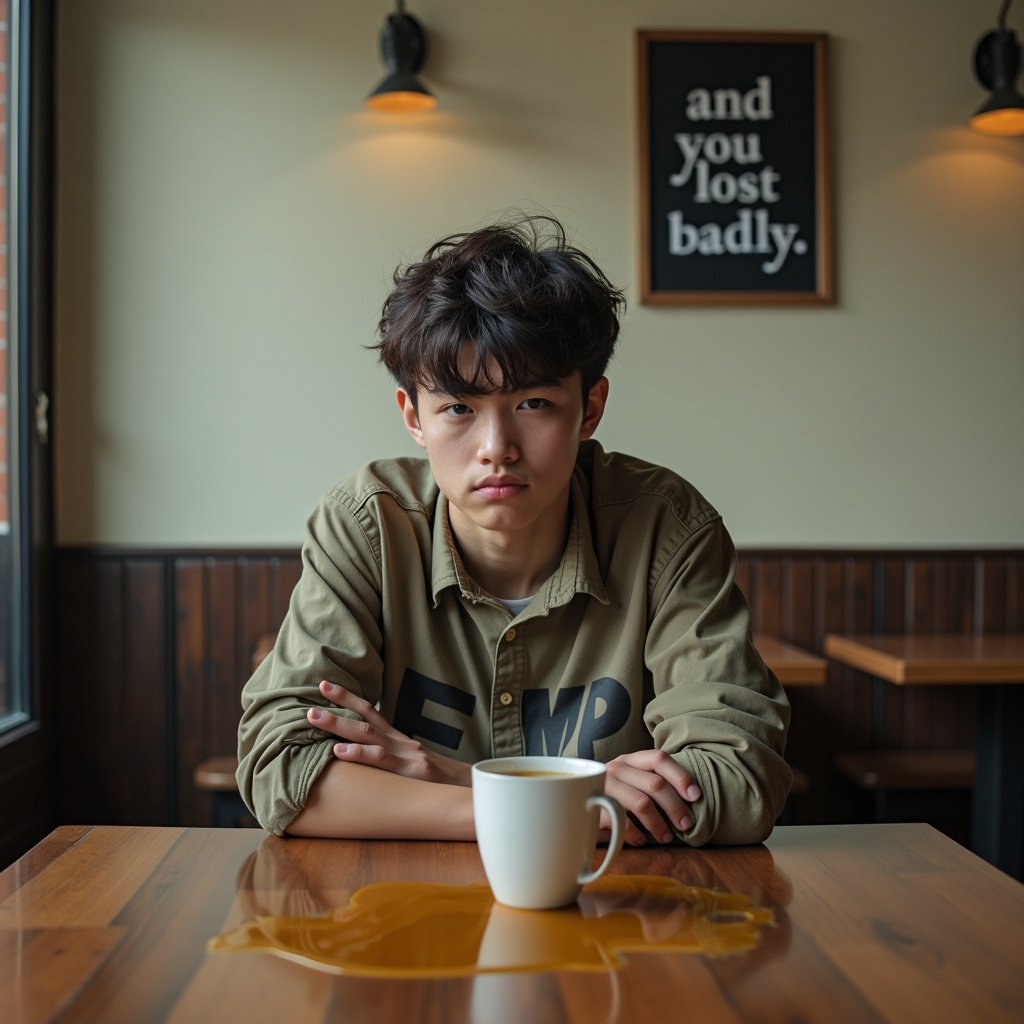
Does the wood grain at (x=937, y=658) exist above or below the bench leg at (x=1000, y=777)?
above

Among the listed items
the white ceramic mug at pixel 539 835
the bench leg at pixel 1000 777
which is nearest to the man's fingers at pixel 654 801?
the white ceramic mug at pixel 539 835

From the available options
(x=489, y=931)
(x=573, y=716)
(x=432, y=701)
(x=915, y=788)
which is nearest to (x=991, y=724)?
(x=915, y=788)

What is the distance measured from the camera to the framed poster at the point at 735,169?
11.5ft

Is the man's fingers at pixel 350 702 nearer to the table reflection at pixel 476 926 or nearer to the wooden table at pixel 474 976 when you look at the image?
the wooden table at pixel 474 976

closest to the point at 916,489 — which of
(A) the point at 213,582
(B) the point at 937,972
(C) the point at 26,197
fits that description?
(A) the point at 213,582

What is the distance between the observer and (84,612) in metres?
3.45

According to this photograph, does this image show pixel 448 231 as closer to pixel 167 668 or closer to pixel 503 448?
pixel 167 668

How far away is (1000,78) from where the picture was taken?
3424 millimetres

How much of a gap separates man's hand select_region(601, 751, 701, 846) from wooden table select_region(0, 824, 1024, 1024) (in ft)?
0.09

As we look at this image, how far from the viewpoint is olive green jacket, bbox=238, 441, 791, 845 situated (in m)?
1.46

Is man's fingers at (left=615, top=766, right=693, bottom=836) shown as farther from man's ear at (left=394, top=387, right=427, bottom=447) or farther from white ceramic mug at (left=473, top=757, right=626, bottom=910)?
man's ear at (left=394, top=387, right=427, bottom=447)

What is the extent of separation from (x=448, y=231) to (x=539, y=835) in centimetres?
283

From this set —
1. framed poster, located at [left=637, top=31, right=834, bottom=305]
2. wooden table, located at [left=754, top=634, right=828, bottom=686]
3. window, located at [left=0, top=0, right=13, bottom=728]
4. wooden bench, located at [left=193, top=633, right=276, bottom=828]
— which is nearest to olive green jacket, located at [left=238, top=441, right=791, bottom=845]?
wooden table, located at [left=754, top=634, right=828, bottom=686]

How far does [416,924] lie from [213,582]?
8.94ft
